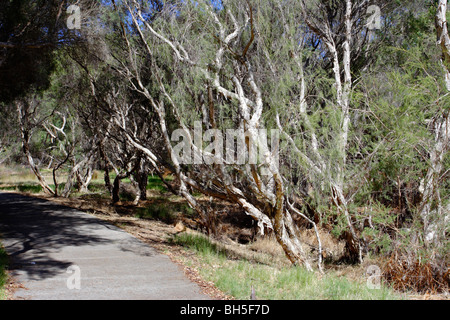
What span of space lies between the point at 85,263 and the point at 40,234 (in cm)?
277

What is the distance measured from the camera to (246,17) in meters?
9.56

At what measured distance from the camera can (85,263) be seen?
6.93 meters

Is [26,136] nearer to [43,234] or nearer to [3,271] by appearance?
[43,234]

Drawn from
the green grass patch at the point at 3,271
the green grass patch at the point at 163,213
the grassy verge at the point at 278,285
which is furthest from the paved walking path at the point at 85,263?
the green grass patch at the point at 163,213

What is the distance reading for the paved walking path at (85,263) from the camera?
5.55 metres

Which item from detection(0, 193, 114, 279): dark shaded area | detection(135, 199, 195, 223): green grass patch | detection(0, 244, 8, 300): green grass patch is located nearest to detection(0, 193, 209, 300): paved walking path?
Result: detection(0, 193, 114, 279): dark shaded area

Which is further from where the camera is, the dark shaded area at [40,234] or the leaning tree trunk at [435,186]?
the leaning tree trunk at [435,186]

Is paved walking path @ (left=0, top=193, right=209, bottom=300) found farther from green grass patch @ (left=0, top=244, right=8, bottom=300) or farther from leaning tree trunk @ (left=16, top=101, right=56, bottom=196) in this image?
leaning tree trunk @ (left=16, top=101, right=56, bottom=196)

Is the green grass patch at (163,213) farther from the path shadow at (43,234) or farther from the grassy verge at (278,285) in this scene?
the grassy verge at (278,285)

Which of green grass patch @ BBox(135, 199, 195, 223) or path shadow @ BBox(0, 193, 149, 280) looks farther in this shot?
green grass patch @ BBox(135, 199, 195, 223)

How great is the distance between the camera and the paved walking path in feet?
18.2

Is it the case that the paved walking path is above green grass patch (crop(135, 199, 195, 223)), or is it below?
above

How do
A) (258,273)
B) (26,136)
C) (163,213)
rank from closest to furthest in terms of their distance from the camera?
(258,273)
(163,213)
(26,136)

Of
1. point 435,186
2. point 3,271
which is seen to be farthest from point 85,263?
point 435,186
